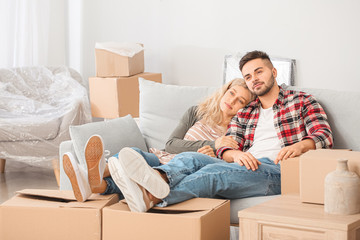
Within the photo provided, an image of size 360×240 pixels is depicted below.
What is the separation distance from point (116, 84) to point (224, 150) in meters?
2.02

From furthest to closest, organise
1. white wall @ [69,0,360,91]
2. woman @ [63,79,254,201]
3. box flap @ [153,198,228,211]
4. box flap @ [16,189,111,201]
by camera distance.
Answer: white wall @ [69,0,360,91], woman @ [63,79,254,201], box flap @ [16,189,111,201], box flap @ [153,198,228,211]

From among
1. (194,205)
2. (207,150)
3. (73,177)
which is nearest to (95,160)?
(73,177)

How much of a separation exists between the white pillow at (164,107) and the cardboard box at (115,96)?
141 cm

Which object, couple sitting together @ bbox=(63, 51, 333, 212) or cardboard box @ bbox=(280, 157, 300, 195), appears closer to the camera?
couple sitting together @ bbox=(63, 51, 333, 212)

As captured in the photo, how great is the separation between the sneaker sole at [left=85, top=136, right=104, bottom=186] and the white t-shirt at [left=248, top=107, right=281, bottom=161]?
761mm

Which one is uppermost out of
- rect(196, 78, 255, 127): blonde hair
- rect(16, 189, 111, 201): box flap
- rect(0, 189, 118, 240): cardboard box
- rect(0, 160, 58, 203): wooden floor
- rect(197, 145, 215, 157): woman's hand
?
rect(196, 78, 255, 127): blonde hair

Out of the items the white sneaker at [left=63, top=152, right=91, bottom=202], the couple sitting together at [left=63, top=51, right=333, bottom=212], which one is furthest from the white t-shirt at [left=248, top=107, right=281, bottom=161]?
the white sneaker at [left=63, top=152, right=91, bottom=202]

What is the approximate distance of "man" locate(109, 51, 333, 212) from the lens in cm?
193

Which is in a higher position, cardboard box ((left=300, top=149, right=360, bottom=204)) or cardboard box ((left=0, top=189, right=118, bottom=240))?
cardboard box ((left=300, top=149, right=360, bottom=204))

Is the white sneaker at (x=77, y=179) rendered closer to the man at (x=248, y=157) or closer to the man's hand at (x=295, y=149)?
the man at (x=248, y=157)

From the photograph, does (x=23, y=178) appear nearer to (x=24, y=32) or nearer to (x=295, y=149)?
(x=24, y=32)

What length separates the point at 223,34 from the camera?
441cm

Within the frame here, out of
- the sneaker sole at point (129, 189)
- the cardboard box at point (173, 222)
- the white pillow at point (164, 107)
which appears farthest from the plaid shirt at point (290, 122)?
the sneaker sole at point (129, 189)

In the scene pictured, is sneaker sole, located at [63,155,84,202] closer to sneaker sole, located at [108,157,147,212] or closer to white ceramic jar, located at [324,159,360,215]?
sneaker sole, located at [108,157,147,212]
